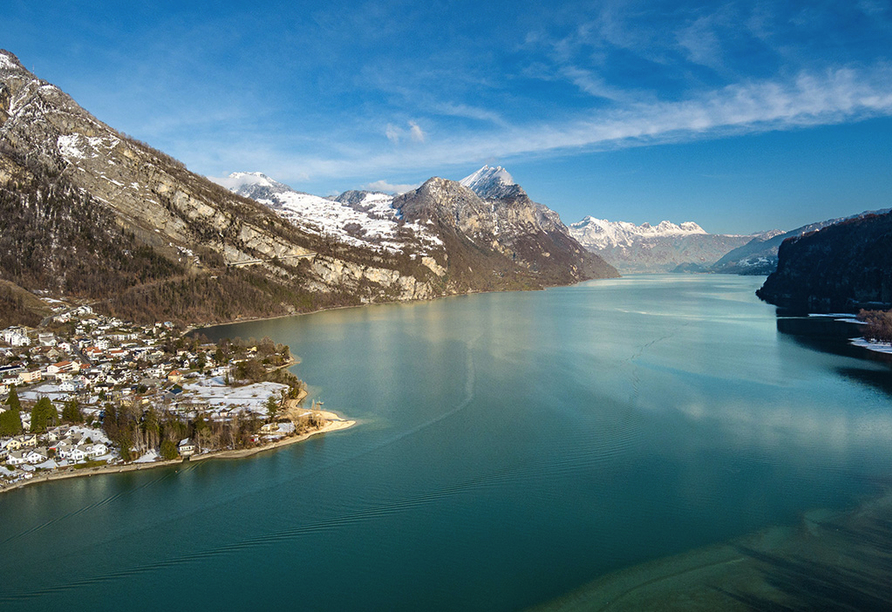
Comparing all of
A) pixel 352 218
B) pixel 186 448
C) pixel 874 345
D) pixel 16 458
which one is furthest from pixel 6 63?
pixel 874 345

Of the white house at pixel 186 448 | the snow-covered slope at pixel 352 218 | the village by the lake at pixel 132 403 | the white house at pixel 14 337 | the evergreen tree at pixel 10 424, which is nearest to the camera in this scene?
the village by the lake at pixel 132 403

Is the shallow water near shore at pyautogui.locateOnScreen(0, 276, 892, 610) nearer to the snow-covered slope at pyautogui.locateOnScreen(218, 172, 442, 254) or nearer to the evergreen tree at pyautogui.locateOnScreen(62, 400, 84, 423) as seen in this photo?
the evergreen tree at pyautogui.locateOnScreen(62, 400, 84, 423)

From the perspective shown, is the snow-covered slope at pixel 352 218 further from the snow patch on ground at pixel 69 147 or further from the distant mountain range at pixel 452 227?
the snow patch on ground at pixel 69 147

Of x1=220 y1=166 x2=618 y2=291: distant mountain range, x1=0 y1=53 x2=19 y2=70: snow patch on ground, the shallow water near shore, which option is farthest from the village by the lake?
x1=220 y1=166 x2=618 y2=291: distant mountain range

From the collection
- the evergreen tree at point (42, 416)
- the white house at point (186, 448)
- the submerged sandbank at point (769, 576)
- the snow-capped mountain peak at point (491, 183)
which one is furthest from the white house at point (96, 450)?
the snow-capped mountain peak at point (491, 183)

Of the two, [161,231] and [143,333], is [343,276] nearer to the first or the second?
[161,231]

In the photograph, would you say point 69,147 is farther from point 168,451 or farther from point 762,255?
point 762,255

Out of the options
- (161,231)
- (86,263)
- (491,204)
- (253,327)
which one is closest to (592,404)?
(253,327)
